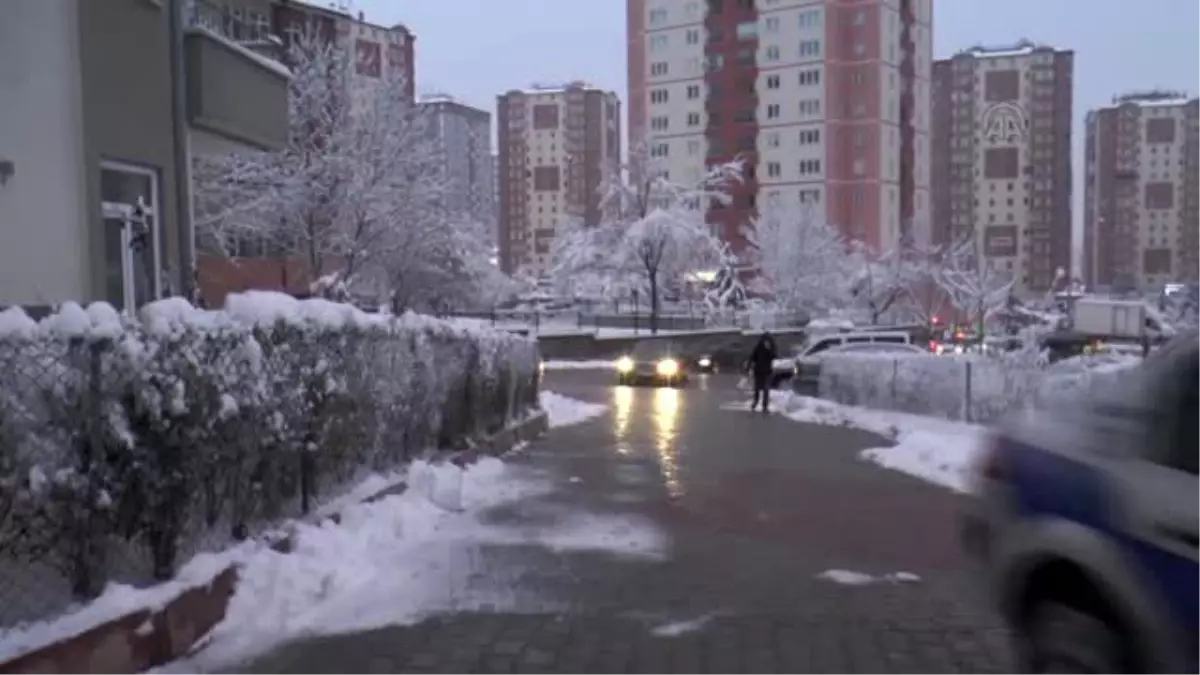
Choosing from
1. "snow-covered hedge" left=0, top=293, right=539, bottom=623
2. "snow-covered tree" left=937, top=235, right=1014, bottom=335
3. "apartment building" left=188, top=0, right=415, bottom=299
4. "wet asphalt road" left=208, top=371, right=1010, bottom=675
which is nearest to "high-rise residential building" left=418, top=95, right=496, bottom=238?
"apartment building" left=188, top=0, right=415, bottom=299

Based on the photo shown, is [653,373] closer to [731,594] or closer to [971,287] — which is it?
[731,594]

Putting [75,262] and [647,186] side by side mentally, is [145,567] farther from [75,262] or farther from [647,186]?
[647,186]

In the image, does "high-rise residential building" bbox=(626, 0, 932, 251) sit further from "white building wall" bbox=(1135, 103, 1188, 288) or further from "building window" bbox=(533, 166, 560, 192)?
"white building wall" bbox=(1135, 103, 1188, 288)

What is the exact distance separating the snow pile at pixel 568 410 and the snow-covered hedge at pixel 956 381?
5.09 m

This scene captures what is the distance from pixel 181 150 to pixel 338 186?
1847 cm

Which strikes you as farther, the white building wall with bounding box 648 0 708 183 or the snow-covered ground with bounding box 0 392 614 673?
the white building wall with bounding box 648 0 708 183

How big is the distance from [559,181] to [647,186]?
216ft

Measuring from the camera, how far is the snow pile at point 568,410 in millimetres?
22688

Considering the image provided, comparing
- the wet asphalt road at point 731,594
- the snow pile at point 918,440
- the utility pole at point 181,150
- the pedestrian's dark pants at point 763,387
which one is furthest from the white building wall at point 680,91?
the wet asphalt road at point 731,594

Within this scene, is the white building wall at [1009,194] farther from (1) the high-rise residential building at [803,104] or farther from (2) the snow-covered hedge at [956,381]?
(2) the snow-covered hedge at [956,381]

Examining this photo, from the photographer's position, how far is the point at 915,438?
15977 mm

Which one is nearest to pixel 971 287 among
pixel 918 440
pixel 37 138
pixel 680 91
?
pixel 680 91

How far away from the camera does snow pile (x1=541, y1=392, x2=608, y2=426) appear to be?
22.7 m

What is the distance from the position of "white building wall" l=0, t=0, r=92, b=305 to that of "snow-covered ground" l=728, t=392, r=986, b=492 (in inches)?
313
